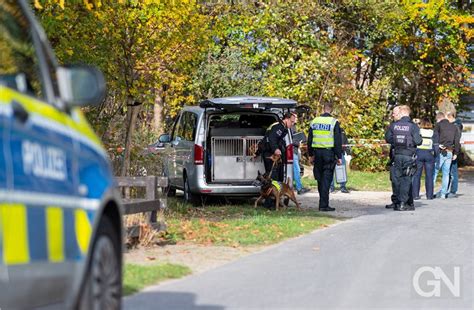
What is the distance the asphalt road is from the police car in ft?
6.96

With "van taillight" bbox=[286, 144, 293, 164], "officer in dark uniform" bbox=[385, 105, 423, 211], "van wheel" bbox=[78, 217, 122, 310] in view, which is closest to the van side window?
"van taillight" bbox=[286, 144, 293, 164]

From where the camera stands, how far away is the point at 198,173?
1838 centimetres

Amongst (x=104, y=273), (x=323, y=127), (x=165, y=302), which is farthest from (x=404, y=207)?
(x=104, y=273)

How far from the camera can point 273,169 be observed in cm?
1855

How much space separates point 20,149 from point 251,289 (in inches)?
174

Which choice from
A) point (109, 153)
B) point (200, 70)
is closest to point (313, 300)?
point (109, 153)

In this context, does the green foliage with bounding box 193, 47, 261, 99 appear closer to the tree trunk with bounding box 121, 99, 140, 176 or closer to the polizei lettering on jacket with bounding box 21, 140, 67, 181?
the tree trunk with bounding box 121, 99, 140, 176

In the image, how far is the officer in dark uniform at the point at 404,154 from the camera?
62.3 feet

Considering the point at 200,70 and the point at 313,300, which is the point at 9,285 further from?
the point at 200,70

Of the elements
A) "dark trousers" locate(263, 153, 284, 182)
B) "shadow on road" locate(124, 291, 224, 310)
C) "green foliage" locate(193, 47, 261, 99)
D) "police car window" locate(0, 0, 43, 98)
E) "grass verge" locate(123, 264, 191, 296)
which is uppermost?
"green foliage" locate(193, 47, 261, 99)

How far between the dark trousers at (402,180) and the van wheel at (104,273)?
42.2 feet

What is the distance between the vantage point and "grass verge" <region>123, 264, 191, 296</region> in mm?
9242

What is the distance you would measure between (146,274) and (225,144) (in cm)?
908

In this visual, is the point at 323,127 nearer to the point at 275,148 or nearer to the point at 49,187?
the point at 275,148
